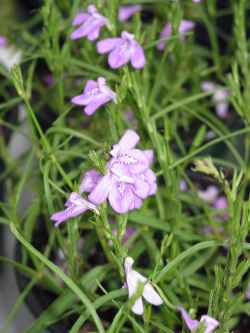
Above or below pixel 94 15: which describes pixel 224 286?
below

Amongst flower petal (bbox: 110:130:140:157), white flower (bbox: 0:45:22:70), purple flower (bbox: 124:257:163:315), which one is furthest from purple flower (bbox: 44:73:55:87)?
purple flower (bbox: 124:257:163:315)

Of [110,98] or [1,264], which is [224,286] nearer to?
[110,98]

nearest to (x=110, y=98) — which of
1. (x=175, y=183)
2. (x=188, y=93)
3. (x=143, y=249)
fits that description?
(x=175, y=183)

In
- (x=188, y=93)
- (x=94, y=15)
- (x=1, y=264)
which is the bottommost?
(x=1, y=264)

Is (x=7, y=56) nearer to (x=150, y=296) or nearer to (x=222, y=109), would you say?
(x=222, y=109)

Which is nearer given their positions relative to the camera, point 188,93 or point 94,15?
point 94,15

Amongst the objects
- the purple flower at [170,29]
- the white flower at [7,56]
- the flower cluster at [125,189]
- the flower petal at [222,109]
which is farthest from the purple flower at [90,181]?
the white flower at [7,56]

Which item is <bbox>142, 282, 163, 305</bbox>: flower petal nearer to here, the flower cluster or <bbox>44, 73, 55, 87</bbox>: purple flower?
the flower cluster
